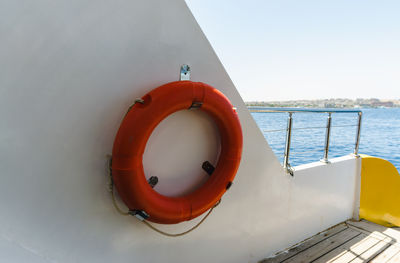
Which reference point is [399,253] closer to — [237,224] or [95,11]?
[237,224]

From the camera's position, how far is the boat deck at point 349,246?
5.20 ft

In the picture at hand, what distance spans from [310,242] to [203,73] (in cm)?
142

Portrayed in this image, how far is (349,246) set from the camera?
1.74 m

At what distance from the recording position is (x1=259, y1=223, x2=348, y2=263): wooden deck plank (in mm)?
1569

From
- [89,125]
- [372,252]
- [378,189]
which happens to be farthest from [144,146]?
[378,189]

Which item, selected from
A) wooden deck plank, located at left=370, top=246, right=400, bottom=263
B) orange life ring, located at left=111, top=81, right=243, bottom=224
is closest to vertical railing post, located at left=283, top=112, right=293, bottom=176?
orange life ring, located at left=111, top=81, right=243, bottom=224

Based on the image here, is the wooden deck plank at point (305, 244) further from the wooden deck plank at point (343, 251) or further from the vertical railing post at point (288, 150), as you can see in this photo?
the vertical railing post at point (288, 150)

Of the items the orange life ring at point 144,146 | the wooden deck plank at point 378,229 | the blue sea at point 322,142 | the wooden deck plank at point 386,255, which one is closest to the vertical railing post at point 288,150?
the blue sea at point 322,142

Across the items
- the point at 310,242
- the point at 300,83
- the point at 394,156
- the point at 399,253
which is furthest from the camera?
the point at 300,83

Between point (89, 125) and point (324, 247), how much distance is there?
5.50 ft

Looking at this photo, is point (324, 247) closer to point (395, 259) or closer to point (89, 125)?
point (395, 259)

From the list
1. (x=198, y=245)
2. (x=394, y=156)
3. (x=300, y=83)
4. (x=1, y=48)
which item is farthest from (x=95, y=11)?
(x=300, y=83)

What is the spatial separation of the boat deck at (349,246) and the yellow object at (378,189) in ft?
0.48

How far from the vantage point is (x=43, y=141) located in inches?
35.0
